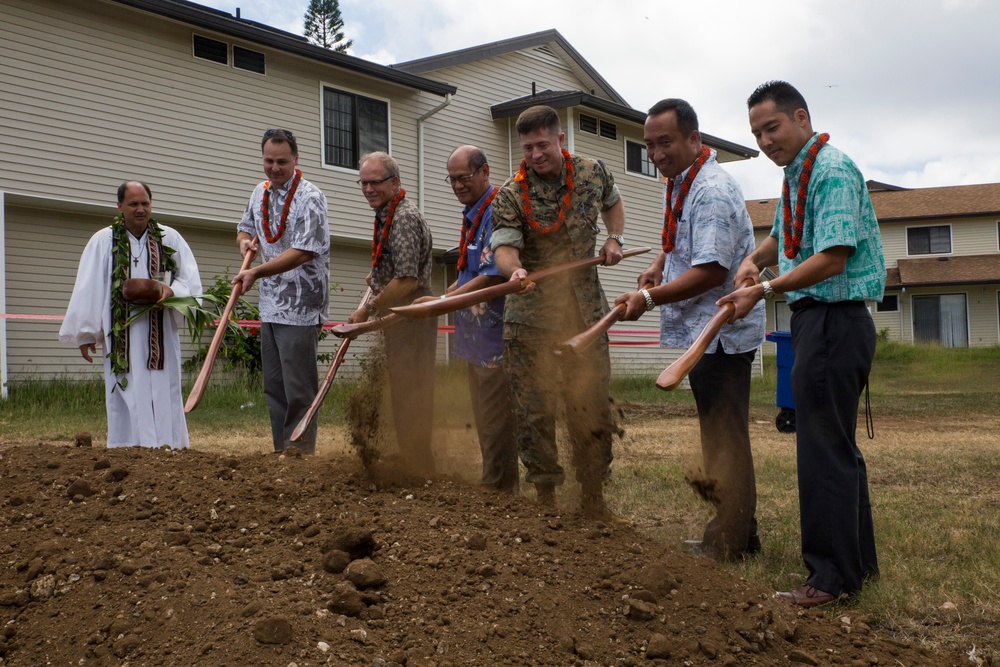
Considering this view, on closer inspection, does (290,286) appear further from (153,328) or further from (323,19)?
(323,19)

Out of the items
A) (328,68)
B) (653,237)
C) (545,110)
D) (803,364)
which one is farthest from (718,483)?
(653,237)

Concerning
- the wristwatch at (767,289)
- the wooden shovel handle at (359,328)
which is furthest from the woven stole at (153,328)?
the wristwatch at (767,289)

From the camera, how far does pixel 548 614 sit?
2.78 m

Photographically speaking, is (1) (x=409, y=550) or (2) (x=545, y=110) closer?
(1) (x=409, y=550)

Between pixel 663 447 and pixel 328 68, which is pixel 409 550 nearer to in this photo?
Answer: pixel 663 447

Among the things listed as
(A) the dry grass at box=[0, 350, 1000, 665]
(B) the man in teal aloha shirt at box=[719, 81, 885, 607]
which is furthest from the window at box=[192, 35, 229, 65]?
(B) the man in teal aloha shirt at box=[719, 81, 885, 607]

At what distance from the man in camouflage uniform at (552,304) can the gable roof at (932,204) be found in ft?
96.9

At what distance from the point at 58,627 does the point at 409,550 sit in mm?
1070

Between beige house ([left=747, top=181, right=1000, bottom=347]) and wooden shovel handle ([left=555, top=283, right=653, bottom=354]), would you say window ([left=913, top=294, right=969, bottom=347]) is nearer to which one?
beige house ([left=747, top=181, right=1000, bottom=347])

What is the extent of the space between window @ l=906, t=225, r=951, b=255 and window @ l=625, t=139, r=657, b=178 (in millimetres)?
17685

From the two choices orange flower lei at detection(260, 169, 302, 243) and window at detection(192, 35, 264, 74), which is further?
window at detection(192, 35, 264, 74)

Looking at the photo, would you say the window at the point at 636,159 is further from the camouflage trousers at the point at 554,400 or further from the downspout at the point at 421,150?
the camouflage trousers at the point at 554,400

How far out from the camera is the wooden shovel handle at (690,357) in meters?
3.06

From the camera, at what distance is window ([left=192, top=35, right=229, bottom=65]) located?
44.7 feet
